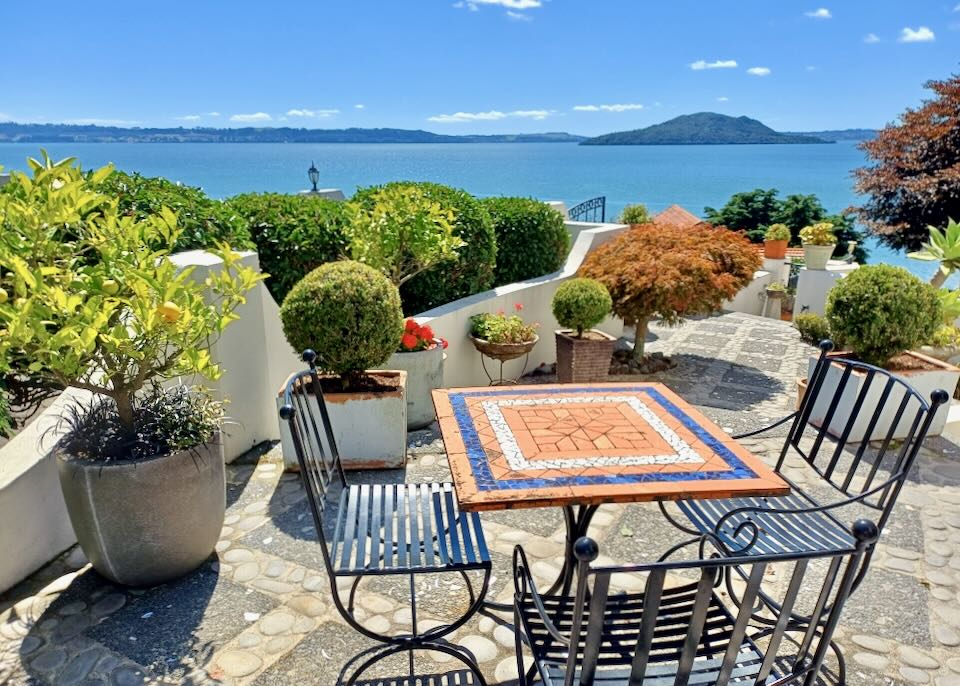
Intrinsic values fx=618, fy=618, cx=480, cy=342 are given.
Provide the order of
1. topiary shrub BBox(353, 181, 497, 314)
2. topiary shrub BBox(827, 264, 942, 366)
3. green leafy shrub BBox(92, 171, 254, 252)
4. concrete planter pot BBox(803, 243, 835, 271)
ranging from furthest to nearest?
concrete planter pot BBox(803, 243, 835, 271) → topiary shrub BBox(353, 181, 497, 314) → topiary shrub BBox(827, 264, 942, 366) → green leafy shrub BBox(92, 171, 254, 252)

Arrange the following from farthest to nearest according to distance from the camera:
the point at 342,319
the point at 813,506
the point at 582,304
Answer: the point at 582,304 < the point at 342,319 < the point at 813,506

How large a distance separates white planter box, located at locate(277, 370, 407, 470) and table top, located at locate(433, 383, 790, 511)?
1360 millimetres

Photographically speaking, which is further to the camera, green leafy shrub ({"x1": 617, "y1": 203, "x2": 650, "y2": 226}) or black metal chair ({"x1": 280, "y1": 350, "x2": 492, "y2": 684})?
green leafy shrub ({"x1": 617, "y1": 203, "x2": 650, "y2": 226})

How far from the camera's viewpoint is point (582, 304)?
6.37 meters

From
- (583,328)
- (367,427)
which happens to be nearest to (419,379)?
(367,427)

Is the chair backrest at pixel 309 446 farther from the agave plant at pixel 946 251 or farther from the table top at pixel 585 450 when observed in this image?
the agave plant at pixel 946 251

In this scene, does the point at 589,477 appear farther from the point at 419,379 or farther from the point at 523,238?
the point at 523,238

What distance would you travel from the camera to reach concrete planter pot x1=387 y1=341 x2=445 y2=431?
200 inches

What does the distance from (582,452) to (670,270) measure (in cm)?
470

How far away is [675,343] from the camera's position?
28.0 feet

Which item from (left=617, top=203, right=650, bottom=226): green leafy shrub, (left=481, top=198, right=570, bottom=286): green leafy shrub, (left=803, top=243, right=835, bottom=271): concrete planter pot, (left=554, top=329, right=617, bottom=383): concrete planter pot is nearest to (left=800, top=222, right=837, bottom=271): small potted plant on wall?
(left=803, top=243, right=835, bottom=271): concrete planter pot

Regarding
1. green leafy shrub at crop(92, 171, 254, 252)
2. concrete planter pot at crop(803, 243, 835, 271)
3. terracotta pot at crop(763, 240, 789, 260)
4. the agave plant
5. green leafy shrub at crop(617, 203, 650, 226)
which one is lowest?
terracotta pot at crop(763, 240, 789, 260)

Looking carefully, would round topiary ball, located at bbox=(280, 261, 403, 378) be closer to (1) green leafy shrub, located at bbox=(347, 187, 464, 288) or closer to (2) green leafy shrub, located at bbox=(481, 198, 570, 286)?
(1) green leafy shrub, located at bbox=(347, 187, 464, 288)

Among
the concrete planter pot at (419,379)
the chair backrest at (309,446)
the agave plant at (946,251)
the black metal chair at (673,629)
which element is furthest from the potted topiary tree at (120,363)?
the agave plant at (946,251)
